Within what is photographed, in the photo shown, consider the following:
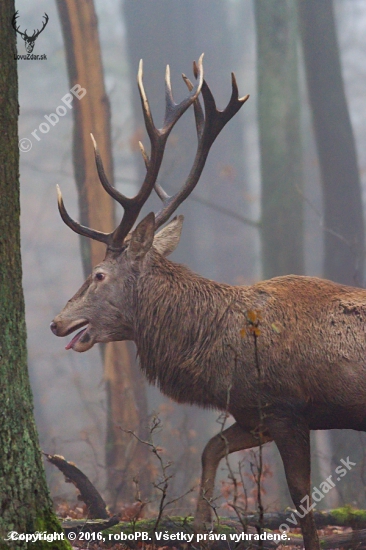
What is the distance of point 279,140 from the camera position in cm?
1267

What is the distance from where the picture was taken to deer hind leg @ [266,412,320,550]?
15.3ft

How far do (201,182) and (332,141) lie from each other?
16.4m

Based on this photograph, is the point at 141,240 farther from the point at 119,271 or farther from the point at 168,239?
the point at 168,239

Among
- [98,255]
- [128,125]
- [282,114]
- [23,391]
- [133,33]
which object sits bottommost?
[23,391]

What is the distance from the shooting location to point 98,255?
10031mm

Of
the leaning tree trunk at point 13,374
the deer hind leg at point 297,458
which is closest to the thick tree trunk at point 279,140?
the deer hind leg at point 297,458

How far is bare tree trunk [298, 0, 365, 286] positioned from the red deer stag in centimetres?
690

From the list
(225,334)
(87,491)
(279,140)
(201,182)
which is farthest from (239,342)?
(201,182)

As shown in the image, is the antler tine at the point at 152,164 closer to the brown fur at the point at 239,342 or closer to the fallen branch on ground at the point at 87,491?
the brown fur at the point at 239,342

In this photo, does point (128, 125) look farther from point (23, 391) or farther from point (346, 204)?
point (23, 391)

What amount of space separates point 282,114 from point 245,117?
20.4 m

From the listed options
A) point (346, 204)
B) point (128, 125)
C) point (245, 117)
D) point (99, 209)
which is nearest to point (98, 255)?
point (99, 209)

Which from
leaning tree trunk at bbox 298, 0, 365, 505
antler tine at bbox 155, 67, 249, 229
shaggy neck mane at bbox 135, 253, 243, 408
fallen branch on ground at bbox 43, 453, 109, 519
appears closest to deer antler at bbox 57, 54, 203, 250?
antler tine at bbox 155, 67, 249, 229

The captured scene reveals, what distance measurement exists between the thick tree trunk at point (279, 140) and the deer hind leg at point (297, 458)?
7.53 m
